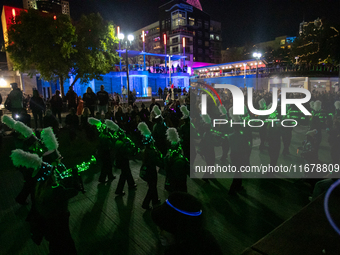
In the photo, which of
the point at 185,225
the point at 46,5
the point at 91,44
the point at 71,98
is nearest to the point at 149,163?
the point at 185,225

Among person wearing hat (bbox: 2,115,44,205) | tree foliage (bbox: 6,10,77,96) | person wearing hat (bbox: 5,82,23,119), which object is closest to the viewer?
person wearing hat (bbox: 2,115,44,205)

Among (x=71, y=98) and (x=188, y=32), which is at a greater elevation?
(x=188, y=32)

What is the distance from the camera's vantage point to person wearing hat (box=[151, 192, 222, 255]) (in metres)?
1.59

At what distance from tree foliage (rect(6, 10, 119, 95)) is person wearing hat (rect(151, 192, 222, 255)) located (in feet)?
54.2

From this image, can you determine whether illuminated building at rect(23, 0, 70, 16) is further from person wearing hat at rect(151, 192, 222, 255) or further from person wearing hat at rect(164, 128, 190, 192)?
person wearing hat at rect(151, 192, 222, 255)

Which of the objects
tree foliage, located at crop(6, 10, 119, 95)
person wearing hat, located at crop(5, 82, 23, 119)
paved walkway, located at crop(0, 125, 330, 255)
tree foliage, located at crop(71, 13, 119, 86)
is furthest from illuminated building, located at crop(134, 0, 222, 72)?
paved walkway, located at crop(0, 125, 330, 255)

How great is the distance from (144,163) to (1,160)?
21.1ft

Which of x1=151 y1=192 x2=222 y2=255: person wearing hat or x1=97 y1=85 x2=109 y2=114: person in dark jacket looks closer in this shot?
x1=151 y1=192 x2=222 y2=255: person wearing hat

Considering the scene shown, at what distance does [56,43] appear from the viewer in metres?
15.9

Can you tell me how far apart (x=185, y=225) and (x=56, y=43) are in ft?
58.3

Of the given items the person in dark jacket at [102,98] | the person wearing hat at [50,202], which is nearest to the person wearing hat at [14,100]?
the person in dark jacket at [102,98]

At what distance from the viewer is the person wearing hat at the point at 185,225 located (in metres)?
1.59

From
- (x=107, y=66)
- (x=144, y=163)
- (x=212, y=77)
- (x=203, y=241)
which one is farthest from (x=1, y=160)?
(x=212, y=77)

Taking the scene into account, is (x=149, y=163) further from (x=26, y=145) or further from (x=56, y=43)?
(x=56, y=43)
